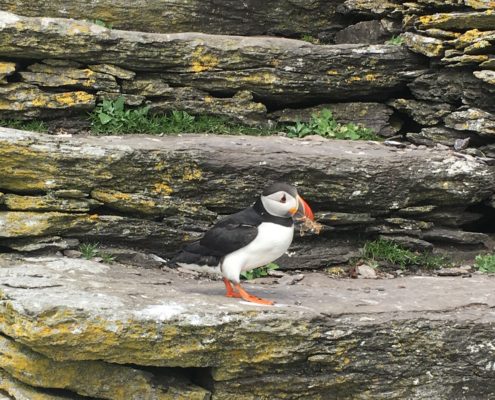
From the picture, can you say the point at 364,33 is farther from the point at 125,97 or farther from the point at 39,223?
the point at 39,223

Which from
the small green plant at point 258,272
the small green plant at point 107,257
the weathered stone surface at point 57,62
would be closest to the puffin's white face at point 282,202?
the small green plant at point 258,272

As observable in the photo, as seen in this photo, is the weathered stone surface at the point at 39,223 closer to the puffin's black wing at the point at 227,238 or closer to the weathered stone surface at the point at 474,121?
the puffin's black wing at the point at 227,238

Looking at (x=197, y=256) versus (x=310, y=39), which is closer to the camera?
(x=197, y=256)

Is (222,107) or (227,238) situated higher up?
(222,107)

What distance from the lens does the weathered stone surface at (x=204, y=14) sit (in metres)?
12.0

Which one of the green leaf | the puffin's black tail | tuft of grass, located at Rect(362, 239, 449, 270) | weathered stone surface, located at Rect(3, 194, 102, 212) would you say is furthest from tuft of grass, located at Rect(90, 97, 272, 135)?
the puffin's black tail

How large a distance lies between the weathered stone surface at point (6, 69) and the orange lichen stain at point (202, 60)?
2223mm

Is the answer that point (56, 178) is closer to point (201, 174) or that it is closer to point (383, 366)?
point (201, 174)

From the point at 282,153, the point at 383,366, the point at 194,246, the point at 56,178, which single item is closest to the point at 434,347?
the point at 383,366

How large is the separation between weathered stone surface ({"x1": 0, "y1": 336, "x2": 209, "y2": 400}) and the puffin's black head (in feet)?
5.81

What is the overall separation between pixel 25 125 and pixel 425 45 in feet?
17.0

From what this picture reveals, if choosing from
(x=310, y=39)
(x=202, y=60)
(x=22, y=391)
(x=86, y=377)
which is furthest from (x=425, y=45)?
(x=22, y=391)

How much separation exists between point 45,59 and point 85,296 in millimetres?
4363

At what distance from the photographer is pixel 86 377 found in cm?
726
